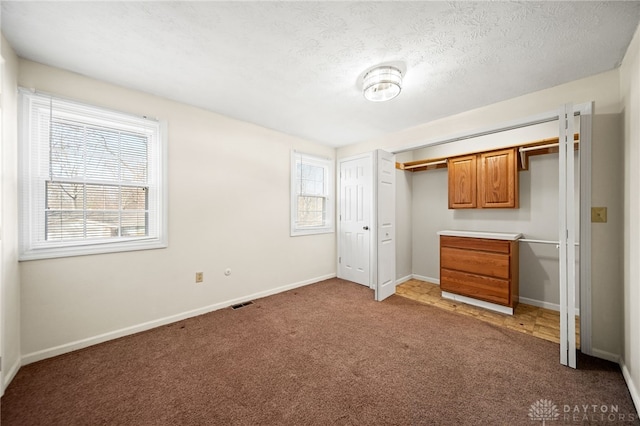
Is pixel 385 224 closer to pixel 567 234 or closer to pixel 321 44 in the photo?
pixel 567 234

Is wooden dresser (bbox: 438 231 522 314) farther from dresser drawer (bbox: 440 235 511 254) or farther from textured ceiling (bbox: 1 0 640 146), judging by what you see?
textured ceiling (bbox: 1 0 640 146)

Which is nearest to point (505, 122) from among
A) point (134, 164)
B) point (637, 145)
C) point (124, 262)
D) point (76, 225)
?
point (637, 145)

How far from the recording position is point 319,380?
5.87 ft

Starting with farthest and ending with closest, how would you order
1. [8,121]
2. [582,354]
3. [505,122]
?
[505,122], [582,354], [8,121]

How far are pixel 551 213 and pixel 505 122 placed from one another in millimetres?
1544

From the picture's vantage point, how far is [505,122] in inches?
102

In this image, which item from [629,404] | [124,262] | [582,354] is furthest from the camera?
[124,262]

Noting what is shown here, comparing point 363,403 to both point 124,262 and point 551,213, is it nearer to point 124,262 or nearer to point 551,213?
point 124,262

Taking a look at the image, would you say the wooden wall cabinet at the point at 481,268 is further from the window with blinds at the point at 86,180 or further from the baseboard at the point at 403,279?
the window with blinds at the point at 86,180

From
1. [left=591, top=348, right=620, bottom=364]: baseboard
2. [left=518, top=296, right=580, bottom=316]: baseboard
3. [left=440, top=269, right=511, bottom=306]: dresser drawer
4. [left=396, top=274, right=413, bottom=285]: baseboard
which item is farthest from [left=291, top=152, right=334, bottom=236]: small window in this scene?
[left=591, top=348, right=620, bottom=364]: baseboard

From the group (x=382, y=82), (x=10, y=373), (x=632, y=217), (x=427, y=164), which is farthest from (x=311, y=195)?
(x=10, y=373)

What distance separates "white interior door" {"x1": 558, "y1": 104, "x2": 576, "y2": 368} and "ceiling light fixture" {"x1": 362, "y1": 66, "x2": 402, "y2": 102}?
1378 millimetres

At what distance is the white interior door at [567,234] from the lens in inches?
75.5

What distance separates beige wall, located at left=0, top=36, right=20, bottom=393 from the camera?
170 cm
